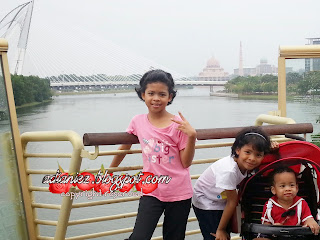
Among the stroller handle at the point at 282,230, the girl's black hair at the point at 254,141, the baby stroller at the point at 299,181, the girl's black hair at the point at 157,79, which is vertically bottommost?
the stroller handle at the point at 282,230

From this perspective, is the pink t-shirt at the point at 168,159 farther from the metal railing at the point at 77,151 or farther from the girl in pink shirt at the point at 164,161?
the metal railing at the point at 77,151

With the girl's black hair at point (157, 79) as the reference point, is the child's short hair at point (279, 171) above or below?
below

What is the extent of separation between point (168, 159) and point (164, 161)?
0.02 m

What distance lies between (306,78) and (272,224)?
1.21 metres

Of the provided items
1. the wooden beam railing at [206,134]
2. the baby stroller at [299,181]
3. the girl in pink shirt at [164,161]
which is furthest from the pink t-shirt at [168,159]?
the baby stroller at [299,181]

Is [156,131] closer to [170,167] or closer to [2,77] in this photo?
[170,167]

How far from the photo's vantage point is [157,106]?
1.62m

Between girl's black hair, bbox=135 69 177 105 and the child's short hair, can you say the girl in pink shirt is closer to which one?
girl's black hair, bbox=135 69 177 105

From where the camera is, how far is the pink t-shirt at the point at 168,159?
159 centimetres

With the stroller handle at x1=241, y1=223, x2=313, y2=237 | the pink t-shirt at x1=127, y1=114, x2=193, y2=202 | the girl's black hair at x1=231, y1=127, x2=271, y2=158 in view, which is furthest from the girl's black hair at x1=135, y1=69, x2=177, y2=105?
the stroller handle at x1=241, y1=223, x2=313, y2=237

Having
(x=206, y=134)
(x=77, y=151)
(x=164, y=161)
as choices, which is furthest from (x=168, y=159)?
(x=77, y=151)

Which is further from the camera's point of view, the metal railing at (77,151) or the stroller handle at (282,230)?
the metal railing at (77,151)

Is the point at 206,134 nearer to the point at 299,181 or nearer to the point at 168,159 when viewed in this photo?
the point at 168,159

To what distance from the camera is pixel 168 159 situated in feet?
5.26
